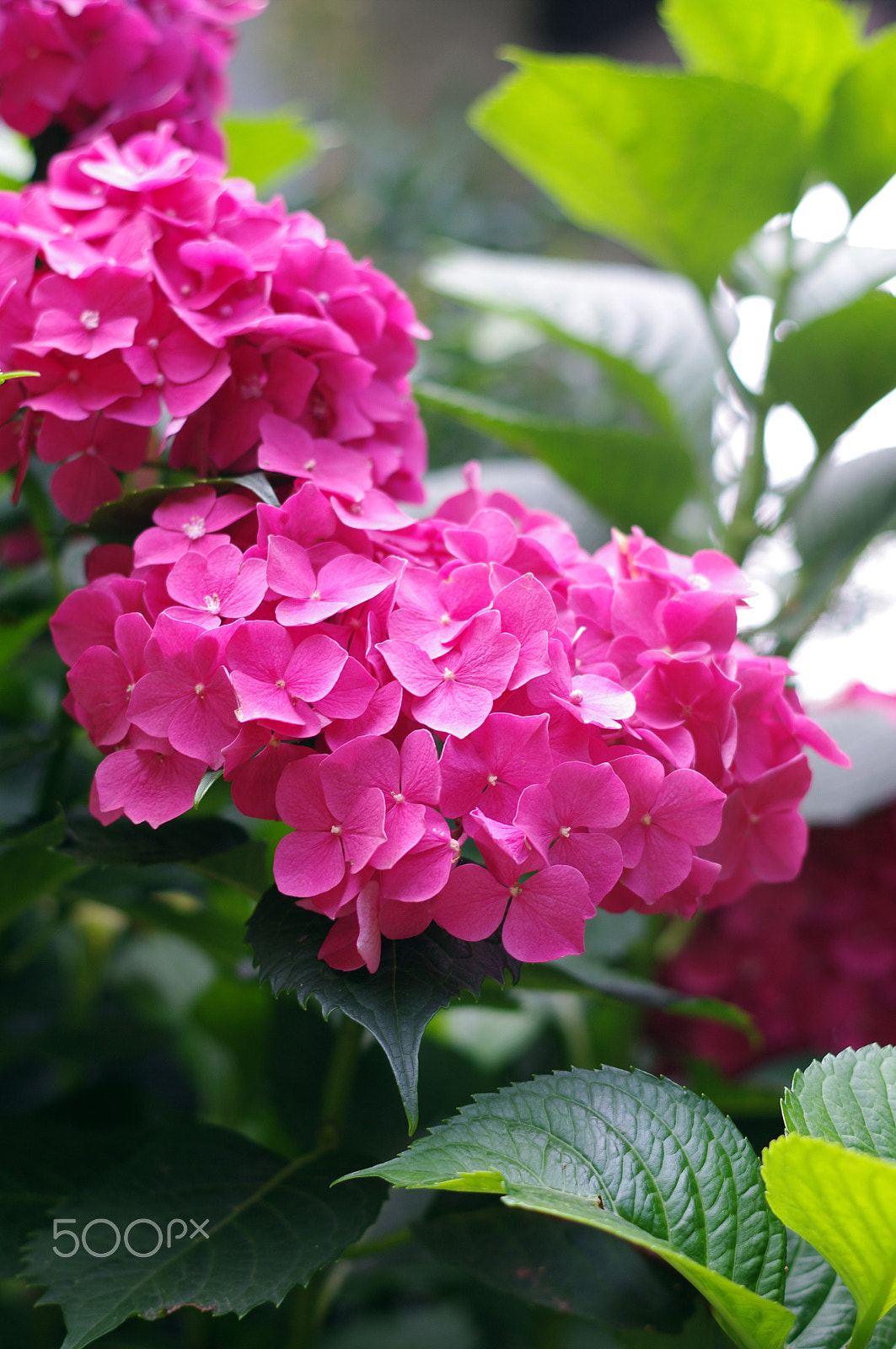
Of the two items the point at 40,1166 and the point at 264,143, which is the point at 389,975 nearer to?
the point at 40,1166

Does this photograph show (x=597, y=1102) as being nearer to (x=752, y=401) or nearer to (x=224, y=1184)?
(x=224, y=1184)

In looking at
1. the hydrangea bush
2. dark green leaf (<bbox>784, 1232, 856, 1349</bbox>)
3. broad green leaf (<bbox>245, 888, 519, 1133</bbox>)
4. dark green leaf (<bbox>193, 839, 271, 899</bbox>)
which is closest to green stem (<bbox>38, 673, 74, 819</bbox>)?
the hydrangea bush

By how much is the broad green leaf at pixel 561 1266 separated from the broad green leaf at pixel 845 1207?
0.52 feet

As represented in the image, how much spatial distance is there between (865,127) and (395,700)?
22.9 inches

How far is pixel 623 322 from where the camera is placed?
844mm

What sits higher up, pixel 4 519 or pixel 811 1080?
→ pixel 811 1080

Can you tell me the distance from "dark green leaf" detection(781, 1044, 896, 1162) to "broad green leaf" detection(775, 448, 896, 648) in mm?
362

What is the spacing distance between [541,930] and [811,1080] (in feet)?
0.44

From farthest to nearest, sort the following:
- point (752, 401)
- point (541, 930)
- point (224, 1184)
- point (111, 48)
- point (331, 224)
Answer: point (331, 224), point (752, 401), point (111, 48), point (224, 1184), point (541, 930)

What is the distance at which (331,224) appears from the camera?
58.3 inches

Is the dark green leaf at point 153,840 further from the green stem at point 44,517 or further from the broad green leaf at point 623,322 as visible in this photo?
the broad green leaf at point 623,322

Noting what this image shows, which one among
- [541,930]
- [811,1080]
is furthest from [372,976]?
[811,1080]

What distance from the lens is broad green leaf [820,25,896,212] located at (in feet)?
2.17

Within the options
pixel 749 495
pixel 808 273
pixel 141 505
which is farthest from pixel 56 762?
pixel 808 273
